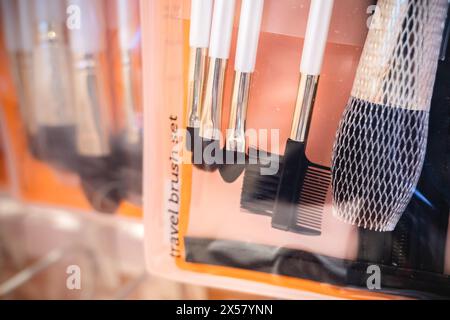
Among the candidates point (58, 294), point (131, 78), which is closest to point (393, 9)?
point (131, 78)

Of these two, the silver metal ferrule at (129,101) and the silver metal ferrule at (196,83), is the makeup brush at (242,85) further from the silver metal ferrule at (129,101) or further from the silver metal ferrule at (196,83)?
the silver metal ferrule at (129,101)

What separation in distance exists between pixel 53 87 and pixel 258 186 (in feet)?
0.90

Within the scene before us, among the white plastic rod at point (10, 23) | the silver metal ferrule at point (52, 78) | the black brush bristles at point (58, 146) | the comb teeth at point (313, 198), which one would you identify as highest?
the white plastic rod at point (10, 23)

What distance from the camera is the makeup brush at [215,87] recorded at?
12.0 inches

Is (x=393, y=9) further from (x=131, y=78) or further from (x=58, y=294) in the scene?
(x=58, y=294)

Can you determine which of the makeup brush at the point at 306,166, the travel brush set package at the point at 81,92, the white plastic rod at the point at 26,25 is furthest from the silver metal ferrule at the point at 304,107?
the white plastic rod at the point at 26,25

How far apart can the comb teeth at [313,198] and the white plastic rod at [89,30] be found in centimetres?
25

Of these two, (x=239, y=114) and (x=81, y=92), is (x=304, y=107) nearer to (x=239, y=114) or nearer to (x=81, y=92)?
(x=239, y=114)

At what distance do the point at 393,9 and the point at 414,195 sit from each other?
0.14 metres

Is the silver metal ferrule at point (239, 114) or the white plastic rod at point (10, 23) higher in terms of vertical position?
the white plastic rod at point (10, 23)

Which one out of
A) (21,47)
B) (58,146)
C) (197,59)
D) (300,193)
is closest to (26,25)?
(21,47)

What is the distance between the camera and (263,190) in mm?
343

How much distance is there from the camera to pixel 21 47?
466 millimetres
